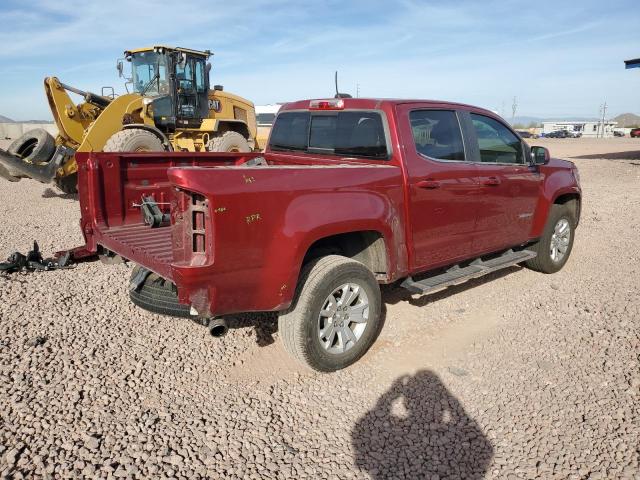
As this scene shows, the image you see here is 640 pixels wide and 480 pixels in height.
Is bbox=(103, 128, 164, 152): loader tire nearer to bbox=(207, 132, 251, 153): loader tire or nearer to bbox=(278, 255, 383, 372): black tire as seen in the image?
bbox=(207, 132, 251, 153): loader tire

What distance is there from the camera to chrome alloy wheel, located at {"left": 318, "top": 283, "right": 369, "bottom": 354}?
12.0 feet

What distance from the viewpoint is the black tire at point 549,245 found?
19.2ft

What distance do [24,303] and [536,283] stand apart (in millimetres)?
5319

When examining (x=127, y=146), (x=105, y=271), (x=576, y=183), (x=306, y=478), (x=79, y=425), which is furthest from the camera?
(x=127, y=146)

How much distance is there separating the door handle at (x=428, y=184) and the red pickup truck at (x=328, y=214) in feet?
0.08

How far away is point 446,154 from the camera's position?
450cm

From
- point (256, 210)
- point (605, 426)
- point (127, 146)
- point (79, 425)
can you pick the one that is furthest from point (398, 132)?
point (127, 146)

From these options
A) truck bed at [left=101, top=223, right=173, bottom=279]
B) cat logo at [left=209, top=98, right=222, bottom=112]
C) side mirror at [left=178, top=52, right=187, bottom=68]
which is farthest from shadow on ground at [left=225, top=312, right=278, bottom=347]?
cat logo at [left=209, top=98, right=222, bottom=112]

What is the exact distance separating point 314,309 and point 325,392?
586 mm

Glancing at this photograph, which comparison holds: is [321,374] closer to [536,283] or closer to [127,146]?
[536,283]

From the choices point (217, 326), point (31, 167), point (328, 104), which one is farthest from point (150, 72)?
point (217, 326)

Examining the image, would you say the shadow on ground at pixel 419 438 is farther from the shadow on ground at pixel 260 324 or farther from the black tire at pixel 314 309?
the shadow on ground at pixel 260 324

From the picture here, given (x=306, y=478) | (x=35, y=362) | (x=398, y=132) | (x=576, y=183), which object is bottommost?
(x=306, y=478)

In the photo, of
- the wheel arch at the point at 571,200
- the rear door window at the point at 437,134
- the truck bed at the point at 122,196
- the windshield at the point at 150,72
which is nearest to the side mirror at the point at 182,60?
the windshield at the point at 150,72
